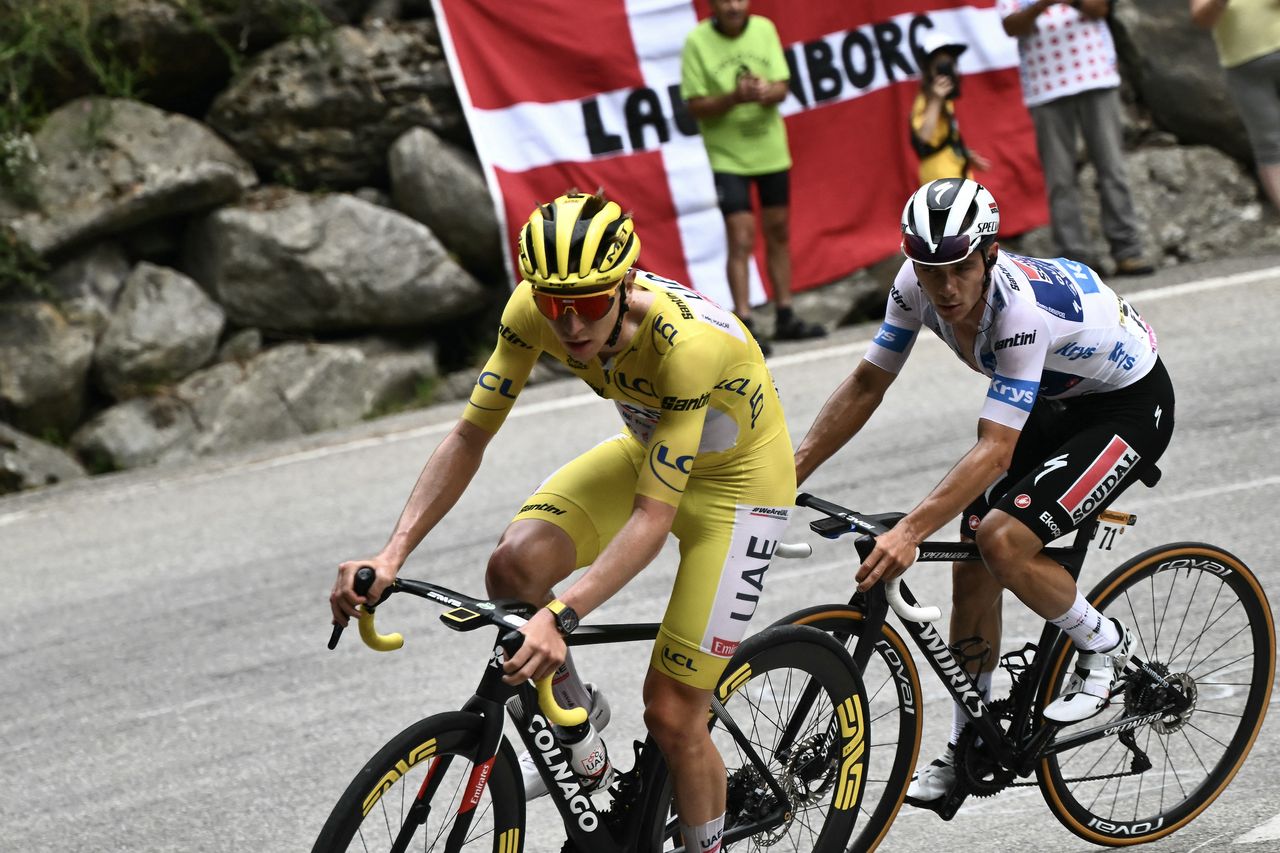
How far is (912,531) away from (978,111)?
950cm

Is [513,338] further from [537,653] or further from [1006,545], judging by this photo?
[1006,545]

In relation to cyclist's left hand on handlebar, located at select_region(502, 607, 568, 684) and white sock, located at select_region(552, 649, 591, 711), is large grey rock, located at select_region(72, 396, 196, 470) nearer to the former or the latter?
white sock, located at select_region(552, 649, 591, 711)

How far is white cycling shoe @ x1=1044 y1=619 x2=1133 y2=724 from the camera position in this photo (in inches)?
179

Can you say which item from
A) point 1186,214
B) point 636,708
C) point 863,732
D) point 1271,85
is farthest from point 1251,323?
point 863,732

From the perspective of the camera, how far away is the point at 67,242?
37.5 feet

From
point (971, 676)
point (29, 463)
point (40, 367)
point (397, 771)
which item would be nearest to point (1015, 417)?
point (971, 676)

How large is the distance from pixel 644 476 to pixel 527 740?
0.72m

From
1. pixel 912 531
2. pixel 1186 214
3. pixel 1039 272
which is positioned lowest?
pixel 1186 214

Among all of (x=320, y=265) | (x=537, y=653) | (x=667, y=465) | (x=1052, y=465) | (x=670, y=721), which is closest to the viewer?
(x=537, y=653)

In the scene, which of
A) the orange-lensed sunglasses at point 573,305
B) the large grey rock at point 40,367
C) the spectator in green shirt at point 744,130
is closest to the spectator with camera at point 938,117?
the spectator in green shirt at point 744,130

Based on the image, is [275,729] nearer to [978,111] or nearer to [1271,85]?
[1271,85]

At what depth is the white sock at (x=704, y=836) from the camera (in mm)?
4129

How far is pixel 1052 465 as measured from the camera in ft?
14.8

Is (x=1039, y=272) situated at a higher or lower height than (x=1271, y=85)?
higher
